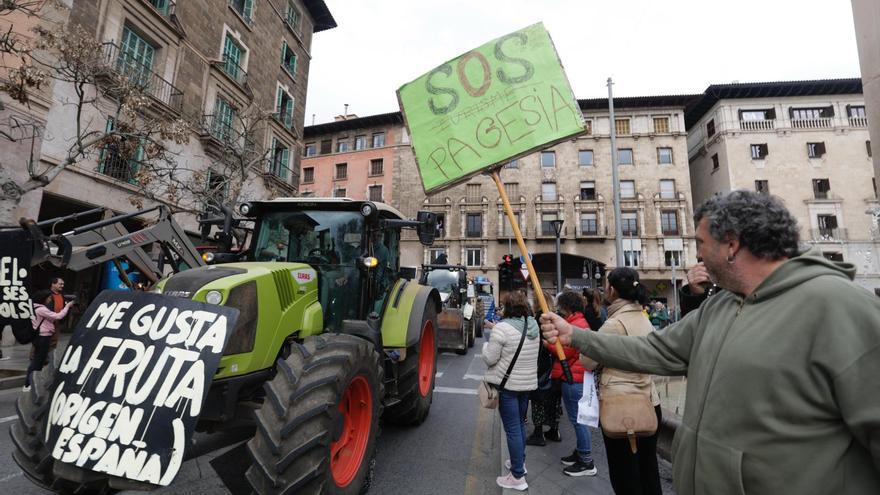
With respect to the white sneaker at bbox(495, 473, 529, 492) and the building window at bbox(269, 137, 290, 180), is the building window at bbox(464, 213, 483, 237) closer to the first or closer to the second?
the building window at bbox(269, 137, 290, 180)

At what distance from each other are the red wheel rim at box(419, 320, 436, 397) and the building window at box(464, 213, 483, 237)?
1197 inches

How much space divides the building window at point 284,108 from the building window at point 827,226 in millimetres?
39507

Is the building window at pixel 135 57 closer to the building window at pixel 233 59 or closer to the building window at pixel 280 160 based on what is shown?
the building window at pixel 233 59

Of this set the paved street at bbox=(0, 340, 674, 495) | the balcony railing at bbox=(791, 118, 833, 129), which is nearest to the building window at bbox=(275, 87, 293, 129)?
the paved street at bbox=(0, 340, 674, 495)

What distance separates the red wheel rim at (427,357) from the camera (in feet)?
19.2

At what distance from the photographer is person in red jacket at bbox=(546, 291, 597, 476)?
13.0 feet

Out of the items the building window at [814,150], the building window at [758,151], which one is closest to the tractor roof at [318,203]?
the building window at [758,151]

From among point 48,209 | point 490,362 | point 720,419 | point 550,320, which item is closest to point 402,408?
point 490,362

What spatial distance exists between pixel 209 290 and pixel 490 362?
8.31 ft

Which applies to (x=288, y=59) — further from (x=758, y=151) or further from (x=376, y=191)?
(x=758, y=151)

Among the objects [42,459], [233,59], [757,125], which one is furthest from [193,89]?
[757,125]

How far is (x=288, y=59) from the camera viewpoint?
23250mm

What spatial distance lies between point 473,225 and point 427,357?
31.0 metres

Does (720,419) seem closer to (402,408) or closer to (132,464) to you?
(132,464)
